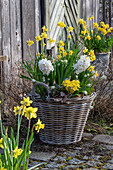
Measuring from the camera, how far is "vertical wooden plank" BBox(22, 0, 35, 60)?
12.7ft

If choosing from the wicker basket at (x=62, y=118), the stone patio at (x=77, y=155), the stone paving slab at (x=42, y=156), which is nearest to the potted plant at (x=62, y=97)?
the wicker basket at (x=62, y=118)

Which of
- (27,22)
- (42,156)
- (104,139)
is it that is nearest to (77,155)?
(42,156)

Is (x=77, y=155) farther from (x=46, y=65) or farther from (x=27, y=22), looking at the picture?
(x=27, y=22)

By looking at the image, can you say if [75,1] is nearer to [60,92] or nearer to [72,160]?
[60,92]

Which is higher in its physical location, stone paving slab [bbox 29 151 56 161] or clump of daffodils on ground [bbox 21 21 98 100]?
clump of daffodils on ground [bbox 21 21 98 100]

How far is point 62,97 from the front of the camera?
2627 mm

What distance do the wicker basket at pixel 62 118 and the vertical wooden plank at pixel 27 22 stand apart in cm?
143

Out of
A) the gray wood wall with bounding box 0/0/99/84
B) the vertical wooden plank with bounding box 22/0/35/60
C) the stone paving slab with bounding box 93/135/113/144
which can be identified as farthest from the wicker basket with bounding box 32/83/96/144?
the vertical wooden plank with bounding box 22/0/35/60

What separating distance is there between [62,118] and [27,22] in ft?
6.05

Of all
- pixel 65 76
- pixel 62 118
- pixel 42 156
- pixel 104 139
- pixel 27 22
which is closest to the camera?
pixel 42 156

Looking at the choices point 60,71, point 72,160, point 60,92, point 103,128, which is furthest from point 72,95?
point 103,128

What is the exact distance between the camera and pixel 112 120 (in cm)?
353

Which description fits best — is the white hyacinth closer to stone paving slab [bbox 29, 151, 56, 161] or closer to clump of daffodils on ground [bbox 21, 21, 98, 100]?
clump of daffodils on ground [bbox 21, 21, 98, 100]

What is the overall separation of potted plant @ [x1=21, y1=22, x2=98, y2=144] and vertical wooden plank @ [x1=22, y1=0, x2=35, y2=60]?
4.00 feet
